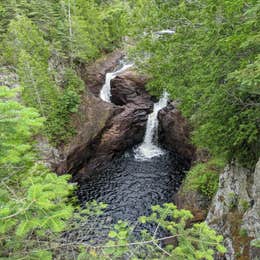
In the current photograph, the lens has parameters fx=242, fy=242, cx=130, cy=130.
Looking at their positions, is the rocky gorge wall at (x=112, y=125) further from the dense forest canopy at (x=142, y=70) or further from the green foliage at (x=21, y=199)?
the green foliage at (x=21, y=199)

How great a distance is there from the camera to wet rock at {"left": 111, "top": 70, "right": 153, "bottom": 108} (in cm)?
2227

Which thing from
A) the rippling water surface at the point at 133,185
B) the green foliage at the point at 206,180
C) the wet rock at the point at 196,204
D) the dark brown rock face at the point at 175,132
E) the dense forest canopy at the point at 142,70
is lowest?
the rippling water surface at the point at 133,185

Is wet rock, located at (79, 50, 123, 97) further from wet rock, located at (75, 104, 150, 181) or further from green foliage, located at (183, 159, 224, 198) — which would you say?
green foliage, located at (183, 159, 224, 198)

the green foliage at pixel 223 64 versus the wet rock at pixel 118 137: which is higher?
the green foliage at pixel 223 64

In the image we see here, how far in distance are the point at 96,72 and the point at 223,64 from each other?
1895 cm

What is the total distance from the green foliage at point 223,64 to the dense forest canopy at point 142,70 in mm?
29

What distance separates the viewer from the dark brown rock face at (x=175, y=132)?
17970 mm

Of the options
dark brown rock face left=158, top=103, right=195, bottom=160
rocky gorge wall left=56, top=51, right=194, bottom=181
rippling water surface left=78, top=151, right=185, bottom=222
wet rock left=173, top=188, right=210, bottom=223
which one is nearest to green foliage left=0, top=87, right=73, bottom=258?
wet rock left=173, top=188, right=210, bottom=223

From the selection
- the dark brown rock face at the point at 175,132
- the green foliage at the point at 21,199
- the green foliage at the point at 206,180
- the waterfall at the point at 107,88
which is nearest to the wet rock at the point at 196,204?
the green foliage at the point at 206,180

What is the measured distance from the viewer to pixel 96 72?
24234 millimetres

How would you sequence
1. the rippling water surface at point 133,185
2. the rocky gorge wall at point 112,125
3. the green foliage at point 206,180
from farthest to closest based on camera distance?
the rocky gorge wall at point 112,125 < the rippling water surface at point 133,185 < the green foliage at point 206,180

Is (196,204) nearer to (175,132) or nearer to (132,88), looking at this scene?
(175,132)

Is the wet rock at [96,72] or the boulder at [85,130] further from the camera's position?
the wet rock at [96,72]

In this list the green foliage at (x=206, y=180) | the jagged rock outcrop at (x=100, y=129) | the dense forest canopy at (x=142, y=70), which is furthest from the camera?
the jagged rock outcrop at (x=100, y=129)
